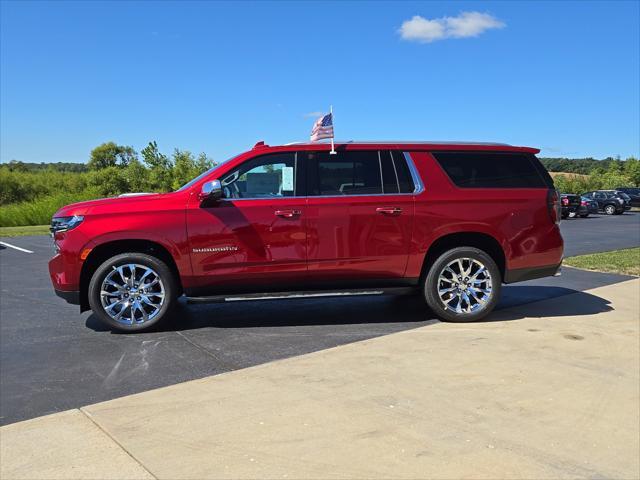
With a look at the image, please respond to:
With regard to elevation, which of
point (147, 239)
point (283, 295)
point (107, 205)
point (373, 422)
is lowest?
point (373, 422)

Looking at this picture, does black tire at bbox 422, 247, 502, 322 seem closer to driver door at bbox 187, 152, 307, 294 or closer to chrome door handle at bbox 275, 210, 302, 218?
driver door at bbox 187, 152, 307, 294

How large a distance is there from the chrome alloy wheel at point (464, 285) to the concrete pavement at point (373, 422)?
0.95 metres

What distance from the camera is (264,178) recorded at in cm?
593

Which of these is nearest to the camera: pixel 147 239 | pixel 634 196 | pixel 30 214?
pixel 147 239

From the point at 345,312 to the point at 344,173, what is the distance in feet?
5.61

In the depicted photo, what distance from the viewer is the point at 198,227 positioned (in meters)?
5.68

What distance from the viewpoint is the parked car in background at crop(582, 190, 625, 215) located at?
37.8 meters

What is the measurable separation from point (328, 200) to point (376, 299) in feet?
6.85

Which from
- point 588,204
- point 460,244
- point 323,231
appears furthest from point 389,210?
point 588,204

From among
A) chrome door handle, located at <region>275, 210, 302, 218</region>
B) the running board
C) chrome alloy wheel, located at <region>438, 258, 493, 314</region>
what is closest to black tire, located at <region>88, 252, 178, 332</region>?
the running board

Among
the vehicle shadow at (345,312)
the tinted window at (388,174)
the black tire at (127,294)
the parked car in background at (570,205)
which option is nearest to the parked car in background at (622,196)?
the parked car in background at (570,205)

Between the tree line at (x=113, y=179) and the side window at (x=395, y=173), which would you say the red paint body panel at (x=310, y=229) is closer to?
the side window at (x=395, y=173)

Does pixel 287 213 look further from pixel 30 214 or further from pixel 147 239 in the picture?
pixel 30 214

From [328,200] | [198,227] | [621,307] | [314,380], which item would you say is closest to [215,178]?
[198,227]
